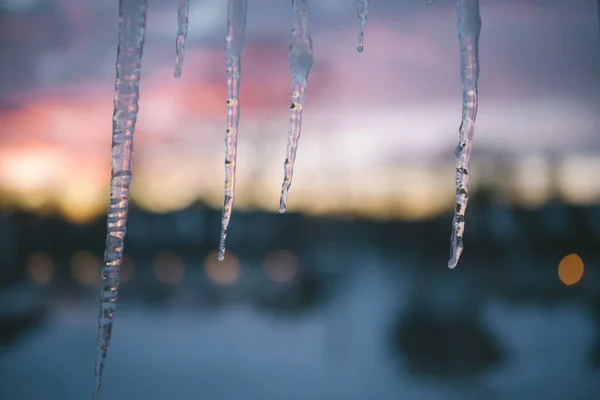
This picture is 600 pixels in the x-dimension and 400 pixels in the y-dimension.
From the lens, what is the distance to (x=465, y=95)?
4.35ft

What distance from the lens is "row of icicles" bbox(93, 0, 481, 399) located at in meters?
1.29

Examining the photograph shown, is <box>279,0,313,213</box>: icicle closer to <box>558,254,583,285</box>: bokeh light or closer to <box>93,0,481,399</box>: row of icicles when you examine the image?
<box>93,0,481,399</box>: row of icicles

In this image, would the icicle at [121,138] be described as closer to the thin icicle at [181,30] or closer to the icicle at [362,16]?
the thin icicle at [181,30]

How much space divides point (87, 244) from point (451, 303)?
19702 millimetres

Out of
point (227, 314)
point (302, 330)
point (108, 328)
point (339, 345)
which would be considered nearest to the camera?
point (108, 328)

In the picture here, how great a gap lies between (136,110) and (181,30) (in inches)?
12.9

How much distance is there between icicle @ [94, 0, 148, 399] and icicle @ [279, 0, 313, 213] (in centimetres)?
42

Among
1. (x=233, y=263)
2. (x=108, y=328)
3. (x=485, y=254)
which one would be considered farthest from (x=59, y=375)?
(x=485, y=254)

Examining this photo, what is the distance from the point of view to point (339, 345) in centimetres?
1524

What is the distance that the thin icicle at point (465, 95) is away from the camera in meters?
A: 1.29

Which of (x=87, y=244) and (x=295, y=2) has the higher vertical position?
(x=295, y=2)

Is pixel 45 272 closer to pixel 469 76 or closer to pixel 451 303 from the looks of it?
pixel 451 303

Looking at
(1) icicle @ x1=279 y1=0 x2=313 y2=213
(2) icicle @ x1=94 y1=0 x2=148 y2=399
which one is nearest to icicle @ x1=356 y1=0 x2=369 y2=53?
(1) icicle @ x1=279 y1=0 x2=313 y2=213

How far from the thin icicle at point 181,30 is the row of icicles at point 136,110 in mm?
161
